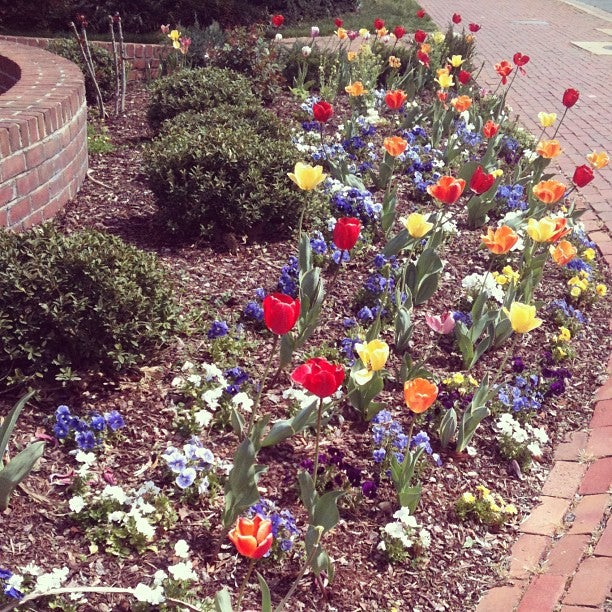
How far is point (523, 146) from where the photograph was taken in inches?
264

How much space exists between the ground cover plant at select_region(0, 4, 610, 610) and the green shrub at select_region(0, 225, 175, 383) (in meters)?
0.09

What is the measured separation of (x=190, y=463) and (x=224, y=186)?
2017 mm

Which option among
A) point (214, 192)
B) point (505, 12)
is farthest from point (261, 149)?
point (505, 12)

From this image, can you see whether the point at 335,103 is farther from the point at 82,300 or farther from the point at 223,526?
the point at 223,526

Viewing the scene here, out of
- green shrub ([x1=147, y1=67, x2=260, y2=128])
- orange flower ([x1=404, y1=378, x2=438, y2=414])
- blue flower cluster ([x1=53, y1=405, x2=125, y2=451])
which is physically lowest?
green shrub ([x1=147, y1=67, x2=260, y2=128])

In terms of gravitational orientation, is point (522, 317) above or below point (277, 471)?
above

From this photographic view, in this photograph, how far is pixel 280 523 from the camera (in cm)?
252

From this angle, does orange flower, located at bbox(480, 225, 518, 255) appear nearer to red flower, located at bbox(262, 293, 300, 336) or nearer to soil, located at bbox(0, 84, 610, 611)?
soil, located at bbox(0, 84, 610, 611)

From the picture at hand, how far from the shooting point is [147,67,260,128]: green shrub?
6.12 metres

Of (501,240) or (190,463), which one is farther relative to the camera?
(501,240)

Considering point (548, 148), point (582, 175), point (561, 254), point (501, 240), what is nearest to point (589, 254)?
point (548, 148)

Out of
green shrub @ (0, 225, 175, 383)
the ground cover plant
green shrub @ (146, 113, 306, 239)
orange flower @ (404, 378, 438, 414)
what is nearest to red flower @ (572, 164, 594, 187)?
the ground cover plant

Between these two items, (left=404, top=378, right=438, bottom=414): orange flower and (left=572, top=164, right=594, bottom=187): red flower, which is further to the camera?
(left=572, top=164, right=594, bottom=187): red flower

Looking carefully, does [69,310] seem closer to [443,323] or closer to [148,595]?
[148,595]
